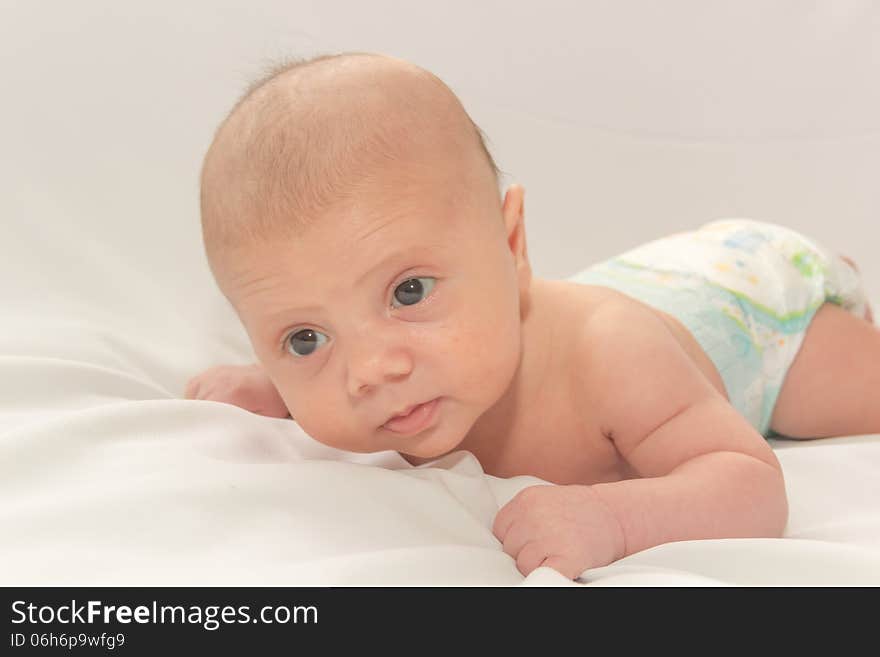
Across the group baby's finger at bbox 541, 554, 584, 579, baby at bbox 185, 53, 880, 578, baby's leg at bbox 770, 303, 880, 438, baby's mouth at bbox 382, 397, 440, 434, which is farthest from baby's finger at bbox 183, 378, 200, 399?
baby's leg at bbox 770, 303, 880, 438

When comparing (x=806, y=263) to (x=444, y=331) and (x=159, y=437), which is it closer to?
(x=444, y=331)

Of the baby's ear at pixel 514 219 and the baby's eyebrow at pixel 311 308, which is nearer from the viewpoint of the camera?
the baby's eyebrow at pixel 311 308

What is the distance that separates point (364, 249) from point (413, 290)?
0.08 m

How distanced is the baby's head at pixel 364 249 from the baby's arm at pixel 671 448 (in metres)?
0.17

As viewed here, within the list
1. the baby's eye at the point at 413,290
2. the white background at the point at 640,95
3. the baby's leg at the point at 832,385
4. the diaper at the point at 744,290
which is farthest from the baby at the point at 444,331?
the white background at the point at 640,95

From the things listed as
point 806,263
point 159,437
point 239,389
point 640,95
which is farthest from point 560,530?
point 640,95

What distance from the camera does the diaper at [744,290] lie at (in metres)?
1.66

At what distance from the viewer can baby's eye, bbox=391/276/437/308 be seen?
1.15 metres

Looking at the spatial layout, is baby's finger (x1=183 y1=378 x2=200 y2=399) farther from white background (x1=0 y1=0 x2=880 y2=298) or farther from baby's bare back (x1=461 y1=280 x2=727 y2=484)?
white background (x1=0 y1=0 x2=880 y2=298)

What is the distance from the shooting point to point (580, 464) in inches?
55.6

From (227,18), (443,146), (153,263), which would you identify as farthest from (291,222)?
(227,18)

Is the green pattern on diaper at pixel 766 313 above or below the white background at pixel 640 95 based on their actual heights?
below

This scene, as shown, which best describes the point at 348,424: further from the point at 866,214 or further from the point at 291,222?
the point at 866,214

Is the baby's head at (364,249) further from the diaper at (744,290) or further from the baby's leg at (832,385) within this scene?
the baby's leg at (832,385)
